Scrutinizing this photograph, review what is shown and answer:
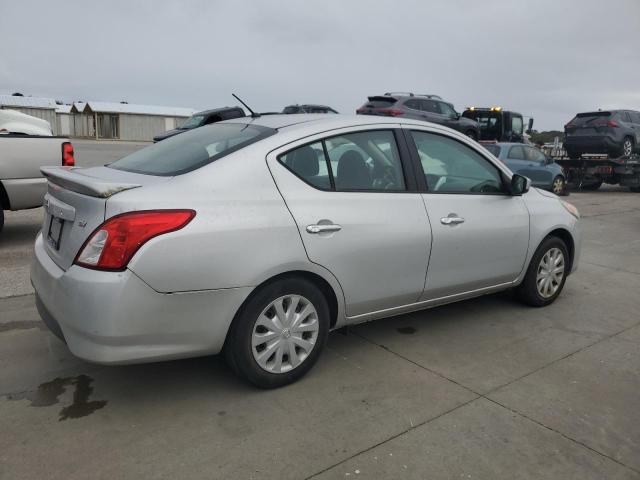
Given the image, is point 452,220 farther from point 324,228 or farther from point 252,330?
point 252,330

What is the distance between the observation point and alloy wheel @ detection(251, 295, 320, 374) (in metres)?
3.07

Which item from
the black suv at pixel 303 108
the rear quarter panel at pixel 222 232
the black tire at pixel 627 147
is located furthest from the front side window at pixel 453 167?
the black suv at pixel 303 108

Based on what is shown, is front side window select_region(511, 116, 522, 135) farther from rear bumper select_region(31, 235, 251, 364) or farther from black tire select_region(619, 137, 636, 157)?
rear bumper select_region(31, 235, 251, 364)

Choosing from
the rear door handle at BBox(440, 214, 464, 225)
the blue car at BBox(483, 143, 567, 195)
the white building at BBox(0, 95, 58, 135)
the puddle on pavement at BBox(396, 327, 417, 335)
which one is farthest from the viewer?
the white building at BBox(0, 95, 58, 135)

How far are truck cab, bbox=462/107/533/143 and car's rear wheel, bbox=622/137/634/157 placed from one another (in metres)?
5.30

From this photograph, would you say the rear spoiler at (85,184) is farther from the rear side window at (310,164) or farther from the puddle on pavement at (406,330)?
the puddle on pavement at (406,330)

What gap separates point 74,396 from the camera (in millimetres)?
3082

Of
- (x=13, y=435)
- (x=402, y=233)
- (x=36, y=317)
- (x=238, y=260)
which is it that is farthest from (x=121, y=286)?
(x=36, y=317)

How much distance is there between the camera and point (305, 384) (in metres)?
Result: 3.31

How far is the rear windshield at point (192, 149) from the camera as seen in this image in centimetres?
316

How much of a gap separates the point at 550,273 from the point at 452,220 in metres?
1.50

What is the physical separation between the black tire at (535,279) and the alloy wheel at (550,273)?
0.03 meters

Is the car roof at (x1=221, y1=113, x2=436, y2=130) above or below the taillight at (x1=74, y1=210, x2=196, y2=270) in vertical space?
above

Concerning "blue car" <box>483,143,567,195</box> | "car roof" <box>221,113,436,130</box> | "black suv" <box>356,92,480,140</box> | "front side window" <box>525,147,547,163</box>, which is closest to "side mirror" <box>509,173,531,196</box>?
"car roof" <box>221,113,436,130</box>
